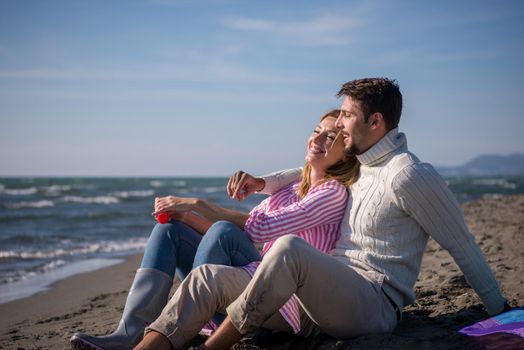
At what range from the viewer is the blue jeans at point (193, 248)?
2.78 metres

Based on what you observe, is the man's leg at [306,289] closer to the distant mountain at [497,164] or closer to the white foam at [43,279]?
the white foam at [43,279]

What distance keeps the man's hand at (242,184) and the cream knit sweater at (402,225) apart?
85 centimetres

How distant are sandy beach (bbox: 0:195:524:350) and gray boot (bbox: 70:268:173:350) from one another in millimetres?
535

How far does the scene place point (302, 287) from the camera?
7.92ft

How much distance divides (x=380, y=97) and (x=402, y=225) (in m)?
0.68

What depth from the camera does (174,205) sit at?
3037mm

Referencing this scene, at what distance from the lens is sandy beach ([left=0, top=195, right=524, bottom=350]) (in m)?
2.61

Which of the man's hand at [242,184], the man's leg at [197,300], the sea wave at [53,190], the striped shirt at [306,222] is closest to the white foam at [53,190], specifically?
the sea wave at [53,190]

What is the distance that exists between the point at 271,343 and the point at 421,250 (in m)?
1.00

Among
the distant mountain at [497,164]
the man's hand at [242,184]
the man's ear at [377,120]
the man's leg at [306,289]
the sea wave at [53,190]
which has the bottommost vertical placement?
the distant mountain at [497,164]

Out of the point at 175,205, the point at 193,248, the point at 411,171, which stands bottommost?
the point at 193,248

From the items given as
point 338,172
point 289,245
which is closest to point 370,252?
point 289,245

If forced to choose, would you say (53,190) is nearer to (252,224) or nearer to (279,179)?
(279,179)

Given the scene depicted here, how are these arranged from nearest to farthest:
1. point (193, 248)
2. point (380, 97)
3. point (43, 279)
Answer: point (380, 97) → point (193, 248) → point (43, 279)
